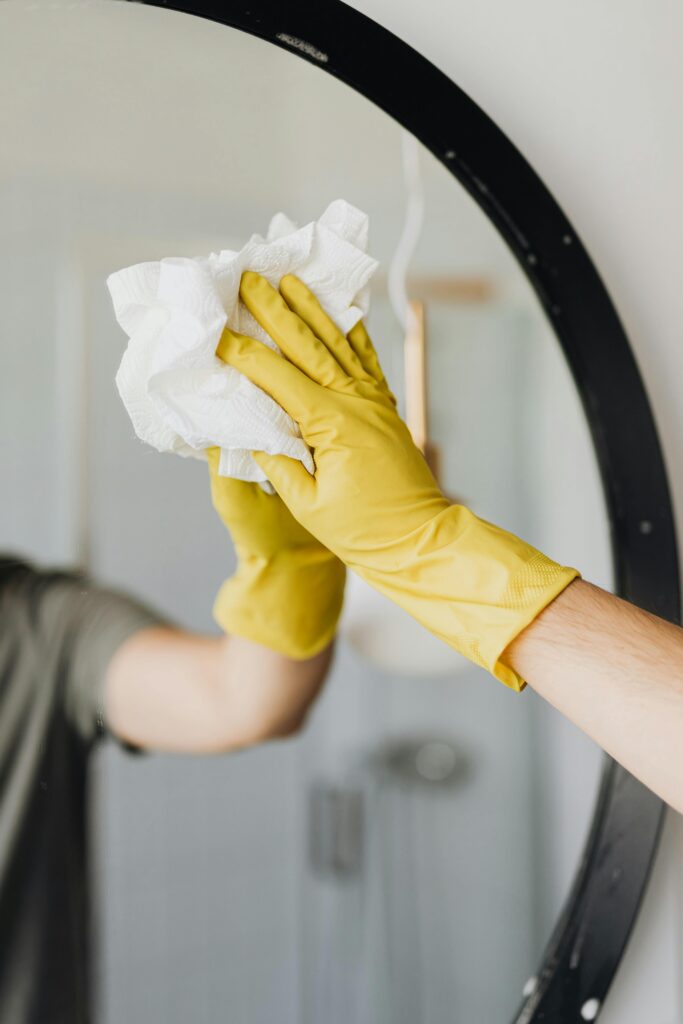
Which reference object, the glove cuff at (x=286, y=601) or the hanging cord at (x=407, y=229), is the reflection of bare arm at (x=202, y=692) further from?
the hanging cord at (x=407, y=229)

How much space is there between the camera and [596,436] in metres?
0.89

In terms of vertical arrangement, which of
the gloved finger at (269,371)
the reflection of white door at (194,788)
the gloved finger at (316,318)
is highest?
the gloved finger at (316,318)

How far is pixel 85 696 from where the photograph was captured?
25.8 inches

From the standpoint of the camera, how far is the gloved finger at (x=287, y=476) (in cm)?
61

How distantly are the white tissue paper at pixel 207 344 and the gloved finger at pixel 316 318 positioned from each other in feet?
0.04

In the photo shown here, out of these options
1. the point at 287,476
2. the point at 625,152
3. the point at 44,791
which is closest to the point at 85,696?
the point at 44,791

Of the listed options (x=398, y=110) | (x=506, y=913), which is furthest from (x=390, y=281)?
(x=506, y=913)

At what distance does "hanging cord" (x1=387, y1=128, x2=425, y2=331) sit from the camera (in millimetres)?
784

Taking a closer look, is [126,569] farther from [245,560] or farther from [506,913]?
[506,913]

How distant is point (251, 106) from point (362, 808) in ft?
1.87

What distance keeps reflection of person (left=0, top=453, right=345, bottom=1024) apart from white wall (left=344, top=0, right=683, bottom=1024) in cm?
46

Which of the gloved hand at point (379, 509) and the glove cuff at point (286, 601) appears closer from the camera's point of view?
the gloved hand at point (379, 509)

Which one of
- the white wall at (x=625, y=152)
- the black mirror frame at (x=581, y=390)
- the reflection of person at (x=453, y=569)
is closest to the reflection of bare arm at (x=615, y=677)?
the reflection of person at (x=453, y=569)

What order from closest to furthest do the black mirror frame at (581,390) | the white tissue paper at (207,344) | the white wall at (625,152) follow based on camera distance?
the white tissue paper at (207,344), the black mirror frame at (581,390), the white wall at (625,152)
